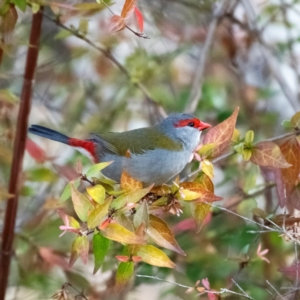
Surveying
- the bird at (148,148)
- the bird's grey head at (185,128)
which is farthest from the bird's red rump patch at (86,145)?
the bird's grey head at (185,128)

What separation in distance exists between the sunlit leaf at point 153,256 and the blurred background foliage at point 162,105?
22.3 inches

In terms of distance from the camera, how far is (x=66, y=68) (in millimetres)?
3994

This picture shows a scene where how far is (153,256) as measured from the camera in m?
1.50

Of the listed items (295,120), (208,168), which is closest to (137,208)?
(208,168)

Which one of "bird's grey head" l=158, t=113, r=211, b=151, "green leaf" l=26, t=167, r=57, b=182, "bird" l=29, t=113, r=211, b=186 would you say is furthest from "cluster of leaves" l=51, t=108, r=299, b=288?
"green leaf" l=26, t=167, r=57, b=182

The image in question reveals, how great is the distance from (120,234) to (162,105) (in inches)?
80.3

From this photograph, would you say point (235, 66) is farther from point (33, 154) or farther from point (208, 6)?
point (33, 154)

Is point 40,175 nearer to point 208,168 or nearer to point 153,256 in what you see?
point 208,168

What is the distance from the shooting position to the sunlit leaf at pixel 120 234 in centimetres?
141

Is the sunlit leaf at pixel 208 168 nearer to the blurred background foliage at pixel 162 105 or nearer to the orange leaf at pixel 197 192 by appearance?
the orange leaf at pixel 197 192

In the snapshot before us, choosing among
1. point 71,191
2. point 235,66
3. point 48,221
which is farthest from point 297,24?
point 71,191

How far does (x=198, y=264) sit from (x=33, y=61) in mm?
1249

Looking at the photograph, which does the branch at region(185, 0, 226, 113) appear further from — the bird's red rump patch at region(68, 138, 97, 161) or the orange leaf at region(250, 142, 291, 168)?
the orange leaf at region(250, 142, 291, 168)

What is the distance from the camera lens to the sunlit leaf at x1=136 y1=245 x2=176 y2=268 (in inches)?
58.5
